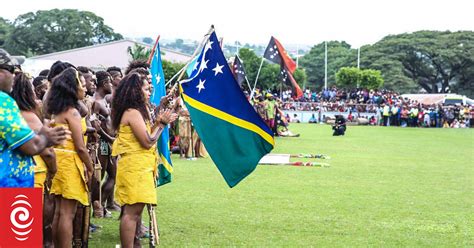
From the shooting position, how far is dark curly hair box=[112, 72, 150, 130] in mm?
7109

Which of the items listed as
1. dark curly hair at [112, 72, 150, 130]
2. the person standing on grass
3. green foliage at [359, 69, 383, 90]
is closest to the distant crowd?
green foliage at [359, 69, 383, 90]

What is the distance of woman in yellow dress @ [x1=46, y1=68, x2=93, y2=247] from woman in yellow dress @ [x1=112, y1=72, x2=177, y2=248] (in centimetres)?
35

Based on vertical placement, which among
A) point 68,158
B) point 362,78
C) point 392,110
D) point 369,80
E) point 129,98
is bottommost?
point 392,110

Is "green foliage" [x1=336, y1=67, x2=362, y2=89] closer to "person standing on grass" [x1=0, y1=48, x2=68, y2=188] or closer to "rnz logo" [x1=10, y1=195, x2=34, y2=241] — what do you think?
"person standing on grass" [x1=0, y1=48, x2=68, y2=188]

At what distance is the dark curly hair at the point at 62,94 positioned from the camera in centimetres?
683

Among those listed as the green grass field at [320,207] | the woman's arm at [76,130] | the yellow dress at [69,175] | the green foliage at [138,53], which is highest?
the green foliage at [138,53]

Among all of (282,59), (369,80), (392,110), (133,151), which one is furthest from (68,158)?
(369,80)

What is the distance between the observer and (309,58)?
10481 centimetres

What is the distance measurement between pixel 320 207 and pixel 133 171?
5021mm

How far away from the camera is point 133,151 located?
23.1 ft

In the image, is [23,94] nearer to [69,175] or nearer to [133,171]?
[69,175]

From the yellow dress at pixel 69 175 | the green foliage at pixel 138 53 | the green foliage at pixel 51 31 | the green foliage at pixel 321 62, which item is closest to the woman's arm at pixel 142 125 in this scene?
the yellow dress at pixel 69 175

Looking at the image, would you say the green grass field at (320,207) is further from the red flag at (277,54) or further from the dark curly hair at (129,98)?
the red flag at (277,54)

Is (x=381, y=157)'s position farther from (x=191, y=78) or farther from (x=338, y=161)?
(x=191, y=78)
